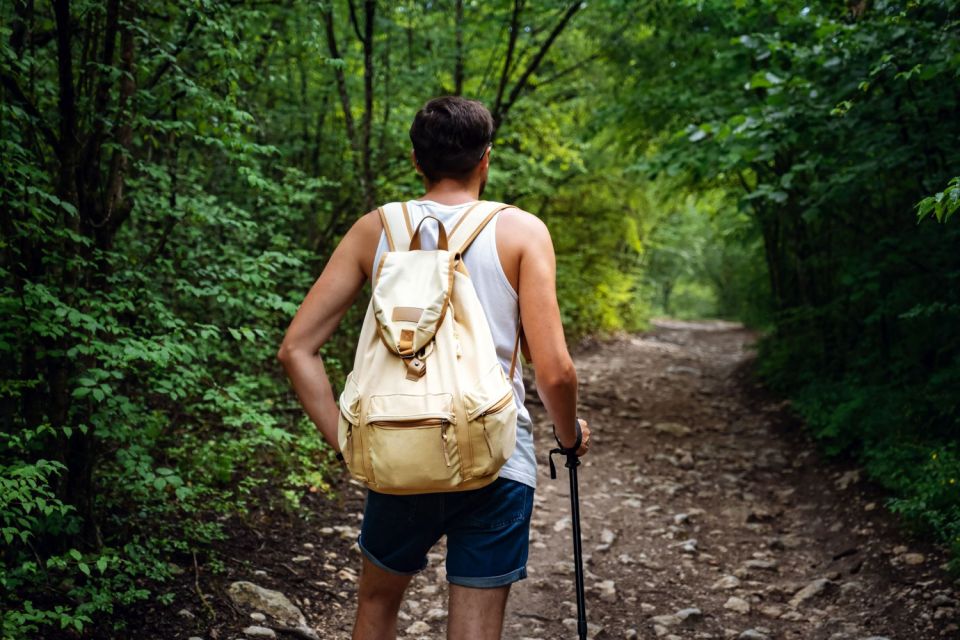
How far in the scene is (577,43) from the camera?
1041 centimetres

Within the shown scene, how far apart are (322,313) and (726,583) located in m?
3.82

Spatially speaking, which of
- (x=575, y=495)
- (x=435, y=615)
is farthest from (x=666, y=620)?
(x=575, y=495)

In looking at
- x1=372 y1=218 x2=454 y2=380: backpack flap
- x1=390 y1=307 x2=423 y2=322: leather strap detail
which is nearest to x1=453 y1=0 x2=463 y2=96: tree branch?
x1=372 y1=218 x2=454 y2=380: backpack flap

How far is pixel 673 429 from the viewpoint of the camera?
8836 millimetres

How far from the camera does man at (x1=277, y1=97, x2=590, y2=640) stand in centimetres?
190

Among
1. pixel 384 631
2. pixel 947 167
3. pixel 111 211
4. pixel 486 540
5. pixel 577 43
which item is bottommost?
pixel 384 631

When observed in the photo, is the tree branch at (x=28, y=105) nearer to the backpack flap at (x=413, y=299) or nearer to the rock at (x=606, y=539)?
the backpack flap at (x=413, y=299)

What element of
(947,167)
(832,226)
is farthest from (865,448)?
(832,226)

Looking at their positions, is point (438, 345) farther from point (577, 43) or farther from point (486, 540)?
point (577, 43)

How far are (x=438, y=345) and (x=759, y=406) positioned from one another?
886 cm

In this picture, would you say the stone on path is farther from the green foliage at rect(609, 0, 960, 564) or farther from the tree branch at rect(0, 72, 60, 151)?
the tree branch at rect(0, 72, 60, 151)

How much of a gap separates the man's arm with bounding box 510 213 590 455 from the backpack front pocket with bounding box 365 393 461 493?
0.28m

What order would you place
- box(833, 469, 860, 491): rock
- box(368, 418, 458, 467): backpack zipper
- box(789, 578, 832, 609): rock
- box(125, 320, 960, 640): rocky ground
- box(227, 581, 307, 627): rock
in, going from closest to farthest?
1. box(368, 418, 458, 467): backpack zipper
2. box(227, 581, 307, 627): rock
3. box(125, 320, 960, 640): rocky ground
4. box(789, 578, 832, 609): rock
5. box(833, 469, 860, 491): rock

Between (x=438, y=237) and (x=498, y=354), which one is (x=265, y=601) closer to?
(x=498, y=354)
